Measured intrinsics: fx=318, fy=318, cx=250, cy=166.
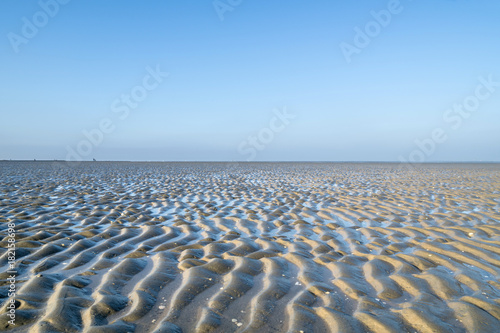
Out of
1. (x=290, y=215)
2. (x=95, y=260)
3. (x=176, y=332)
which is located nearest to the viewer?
(x=176, y=332)

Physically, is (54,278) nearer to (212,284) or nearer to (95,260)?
(95,260)

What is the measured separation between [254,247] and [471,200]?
31.9 ft

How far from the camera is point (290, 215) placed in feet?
28.5

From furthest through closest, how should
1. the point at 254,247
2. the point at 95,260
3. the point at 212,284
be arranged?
the point at 254,247, the point at 95,260, the point at 212,284

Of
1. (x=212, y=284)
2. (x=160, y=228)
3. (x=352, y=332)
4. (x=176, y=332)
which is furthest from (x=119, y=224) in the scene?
(x=352, y=332)

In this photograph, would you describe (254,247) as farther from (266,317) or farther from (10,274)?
(10,274)

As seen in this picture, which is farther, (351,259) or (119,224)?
(119,224)

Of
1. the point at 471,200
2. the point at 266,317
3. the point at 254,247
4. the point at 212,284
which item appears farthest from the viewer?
the point at 471,200

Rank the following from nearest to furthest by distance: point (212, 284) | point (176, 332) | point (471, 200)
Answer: point (176, 332) → point (212, 284) → point (471, 200)

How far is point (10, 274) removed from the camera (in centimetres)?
407

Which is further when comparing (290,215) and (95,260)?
(290,215)

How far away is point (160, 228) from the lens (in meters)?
6.77

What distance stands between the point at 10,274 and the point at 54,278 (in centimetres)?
65

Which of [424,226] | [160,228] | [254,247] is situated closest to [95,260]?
[160,228]
